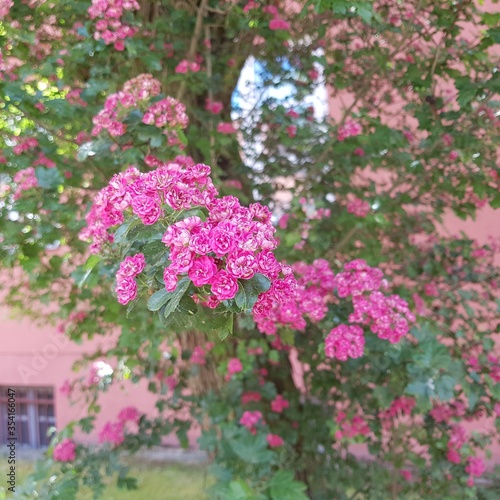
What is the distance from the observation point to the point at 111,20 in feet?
7.64

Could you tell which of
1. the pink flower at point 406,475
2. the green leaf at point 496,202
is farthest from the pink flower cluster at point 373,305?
the pink flower at point 406,475

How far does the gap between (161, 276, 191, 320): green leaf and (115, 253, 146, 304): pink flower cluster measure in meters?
0.18

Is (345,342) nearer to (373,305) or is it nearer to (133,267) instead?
(373,305)

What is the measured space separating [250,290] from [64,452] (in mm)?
2471

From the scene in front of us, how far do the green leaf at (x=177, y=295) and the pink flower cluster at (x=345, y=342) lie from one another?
1.05 metres

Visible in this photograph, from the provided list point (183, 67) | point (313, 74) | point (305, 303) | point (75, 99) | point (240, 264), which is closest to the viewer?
point (240, 264)

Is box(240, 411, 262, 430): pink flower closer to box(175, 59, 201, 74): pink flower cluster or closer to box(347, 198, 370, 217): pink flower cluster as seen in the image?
box(347, 198, 370, 217): pink flower cluster

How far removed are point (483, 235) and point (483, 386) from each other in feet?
7.49

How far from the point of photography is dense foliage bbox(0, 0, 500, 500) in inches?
88.3

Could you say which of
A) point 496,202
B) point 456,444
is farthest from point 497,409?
point 496,202

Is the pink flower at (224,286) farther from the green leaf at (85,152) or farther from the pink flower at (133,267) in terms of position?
the green leaf at (85,152)

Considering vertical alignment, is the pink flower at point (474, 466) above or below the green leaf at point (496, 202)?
below

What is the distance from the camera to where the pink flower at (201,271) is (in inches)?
45.5

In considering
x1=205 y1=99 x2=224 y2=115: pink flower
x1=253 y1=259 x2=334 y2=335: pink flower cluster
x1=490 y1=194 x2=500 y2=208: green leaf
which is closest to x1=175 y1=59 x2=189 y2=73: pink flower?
x1=205 y1=99 x2=224 y2=115: pink flower
